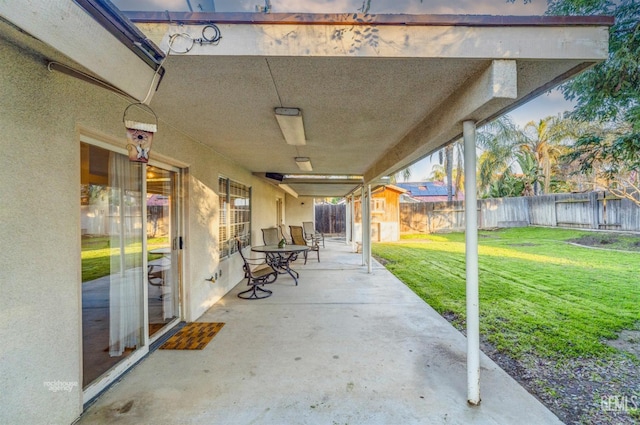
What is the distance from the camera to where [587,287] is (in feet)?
18.1

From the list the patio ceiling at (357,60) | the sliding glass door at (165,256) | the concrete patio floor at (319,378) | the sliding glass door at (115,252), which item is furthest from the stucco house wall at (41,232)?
the sliding glass door at (165,256)

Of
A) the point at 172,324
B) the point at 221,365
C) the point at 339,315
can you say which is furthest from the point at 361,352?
the point at 172,324

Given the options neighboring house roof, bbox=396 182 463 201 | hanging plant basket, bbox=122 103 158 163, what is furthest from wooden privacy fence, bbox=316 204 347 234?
hanging plant basket, bbox=122 103 158 163

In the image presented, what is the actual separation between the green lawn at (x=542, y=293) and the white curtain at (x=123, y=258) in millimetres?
3894

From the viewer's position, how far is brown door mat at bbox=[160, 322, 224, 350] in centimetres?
333

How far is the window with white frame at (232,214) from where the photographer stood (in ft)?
18.4

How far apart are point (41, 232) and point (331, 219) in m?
17.4

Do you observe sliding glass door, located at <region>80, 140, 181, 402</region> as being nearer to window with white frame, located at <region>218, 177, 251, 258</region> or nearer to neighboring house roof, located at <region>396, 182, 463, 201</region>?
window with white frame, located at <region>218, 177, 251, 258</region>

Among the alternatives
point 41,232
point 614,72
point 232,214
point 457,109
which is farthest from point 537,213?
point 41,232

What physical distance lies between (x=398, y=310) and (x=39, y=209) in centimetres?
424

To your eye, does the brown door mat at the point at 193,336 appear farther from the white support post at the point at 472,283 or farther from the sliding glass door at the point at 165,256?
the white support post at the point at 472,283

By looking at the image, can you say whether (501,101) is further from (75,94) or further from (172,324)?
(172,324)

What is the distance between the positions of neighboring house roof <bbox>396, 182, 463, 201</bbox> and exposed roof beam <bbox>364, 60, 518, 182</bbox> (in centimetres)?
2919

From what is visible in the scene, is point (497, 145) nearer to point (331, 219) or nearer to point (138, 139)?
point (331, 219)
